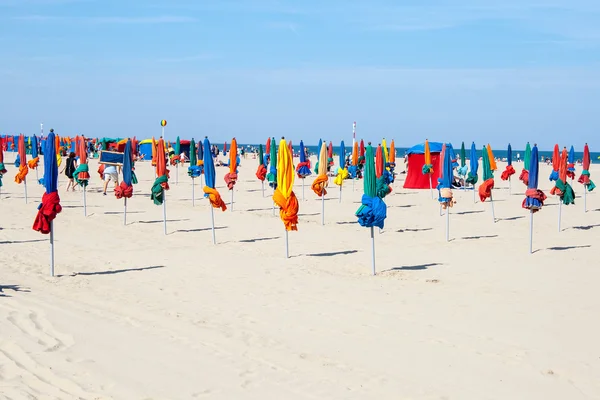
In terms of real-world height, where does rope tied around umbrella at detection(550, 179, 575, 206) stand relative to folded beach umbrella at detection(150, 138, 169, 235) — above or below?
below

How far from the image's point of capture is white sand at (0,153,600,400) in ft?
23.0

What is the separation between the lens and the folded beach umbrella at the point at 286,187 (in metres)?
14.0

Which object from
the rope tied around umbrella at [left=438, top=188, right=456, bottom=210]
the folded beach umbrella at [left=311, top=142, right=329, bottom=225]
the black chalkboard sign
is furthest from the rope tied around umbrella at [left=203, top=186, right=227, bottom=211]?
the black chalkboard sign

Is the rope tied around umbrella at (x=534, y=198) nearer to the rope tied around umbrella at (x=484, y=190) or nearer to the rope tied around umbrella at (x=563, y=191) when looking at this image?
the rope tied around umbrella at (x=563, y=191)

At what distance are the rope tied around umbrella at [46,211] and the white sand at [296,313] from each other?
92cm

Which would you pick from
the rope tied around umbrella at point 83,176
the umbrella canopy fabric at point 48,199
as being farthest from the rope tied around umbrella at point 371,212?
the rope tied around umbrella at point 83,176

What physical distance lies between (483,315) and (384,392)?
3.71 meters

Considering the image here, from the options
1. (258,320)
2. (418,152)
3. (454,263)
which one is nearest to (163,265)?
(258,320)

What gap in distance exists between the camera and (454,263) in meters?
14.5

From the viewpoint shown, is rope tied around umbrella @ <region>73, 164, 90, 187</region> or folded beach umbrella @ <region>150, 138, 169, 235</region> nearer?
folded beach umbrella @ <region>150, 138, 169, 235</region>

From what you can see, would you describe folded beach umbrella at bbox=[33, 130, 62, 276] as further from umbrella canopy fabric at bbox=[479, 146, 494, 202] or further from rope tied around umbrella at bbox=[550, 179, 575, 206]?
rope tied around umbrella at bbox=[550, 179, 575, 206]

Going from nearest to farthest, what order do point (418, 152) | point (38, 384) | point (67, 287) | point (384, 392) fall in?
point (38, 384)
point (384, 392)
point (67, 287)
point (418, 152)

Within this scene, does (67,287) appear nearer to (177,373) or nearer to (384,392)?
(177,373)

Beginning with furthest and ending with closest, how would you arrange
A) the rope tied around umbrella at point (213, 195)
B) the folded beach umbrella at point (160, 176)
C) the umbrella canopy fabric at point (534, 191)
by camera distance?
the folded beach umbrella at point (160, 176), the rope tied around umbrella at point (213, 195), the umbrella canopy fabric at point (534, 191)
